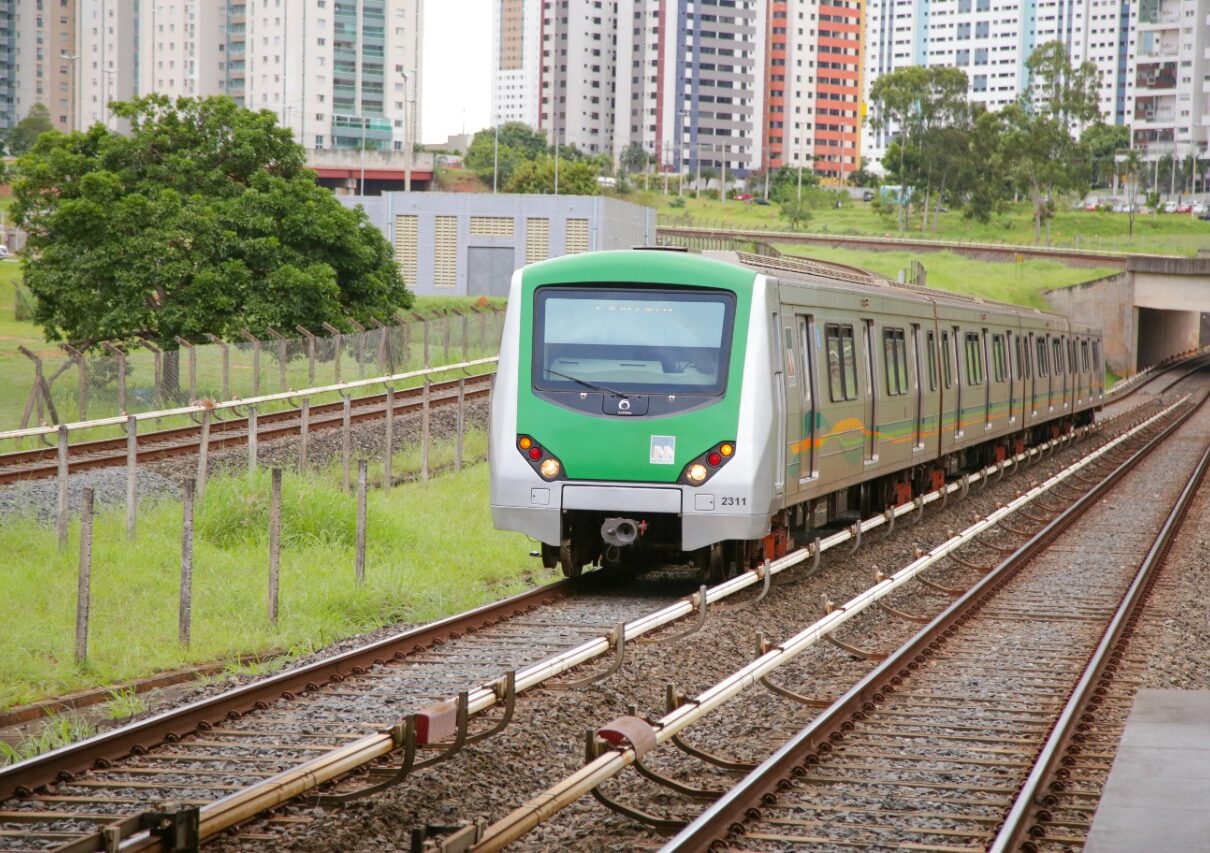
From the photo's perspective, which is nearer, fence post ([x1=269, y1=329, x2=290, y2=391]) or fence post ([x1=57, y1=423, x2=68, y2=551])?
fence post ([x1=57, y1=423, x2=68, y2=551])

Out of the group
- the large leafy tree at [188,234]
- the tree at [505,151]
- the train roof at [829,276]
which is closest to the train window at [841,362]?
the train roof at [829,276]

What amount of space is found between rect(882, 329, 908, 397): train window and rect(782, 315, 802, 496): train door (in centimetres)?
390

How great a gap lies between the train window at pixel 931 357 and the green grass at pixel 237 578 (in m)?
5.89

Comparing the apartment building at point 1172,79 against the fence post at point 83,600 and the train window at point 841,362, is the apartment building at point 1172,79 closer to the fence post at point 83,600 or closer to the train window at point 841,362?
the train window at point 841,362

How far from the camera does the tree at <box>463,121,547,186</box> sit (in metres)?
127

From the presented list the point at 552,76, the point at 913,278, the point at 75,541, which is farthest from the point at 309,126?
the point at 75,541

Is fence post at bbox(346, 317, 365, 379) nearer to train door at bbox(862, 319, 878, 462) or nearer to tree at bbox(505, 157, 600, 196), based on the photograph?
train door at bbox(862, 319, 878, 462)

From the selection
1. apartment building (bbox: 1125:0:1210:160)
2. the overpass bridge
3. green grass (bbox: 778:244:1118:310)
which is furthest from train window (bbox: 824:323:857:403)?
apartment building (bbox: 1125:0:1210:160)

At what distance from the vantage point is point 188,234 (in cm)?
3086

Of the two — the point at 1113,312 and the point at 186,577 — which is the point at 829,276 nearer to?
the point at 186,577

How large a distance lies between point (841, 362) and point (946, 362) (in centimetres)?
603

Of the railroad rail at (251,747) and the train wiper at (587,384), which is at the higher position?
the train wiper at (587,384)

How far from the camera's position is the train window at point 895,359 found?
17.7 m

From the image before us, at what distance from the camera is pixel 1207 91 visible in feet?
460
